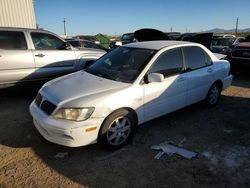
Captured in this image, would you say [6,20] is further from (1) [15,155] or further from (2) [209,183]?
(2) [209,183]

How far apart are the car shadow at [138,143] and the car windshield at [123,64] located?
1.12m

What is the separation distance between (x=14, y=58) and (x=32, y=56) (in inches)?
16.9

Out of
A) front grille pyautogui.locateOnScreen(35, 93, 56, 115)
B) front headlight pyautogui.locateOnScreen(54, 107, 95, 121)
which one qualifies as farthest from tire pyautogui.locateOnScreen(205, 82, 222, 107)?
front grille pyautogui.locateOnScreen(35, 93, 56, 115)

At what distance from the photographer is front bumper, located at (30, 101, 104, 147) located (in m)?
3.26

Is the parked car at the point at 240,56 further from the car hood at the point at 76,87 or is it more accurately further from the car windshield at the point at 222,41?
the car hood at the point at 76,87

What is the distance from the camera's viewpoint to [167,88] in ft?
14.0

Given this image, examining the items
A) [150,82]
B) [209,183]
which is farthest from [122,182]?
[150,82]

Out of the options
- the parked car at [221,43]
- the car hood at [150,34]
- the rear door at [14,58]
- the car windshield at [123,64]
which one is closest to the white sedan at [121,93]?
the car windshield at [123,64]

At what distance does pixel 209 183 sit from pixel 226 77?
11.7 feet

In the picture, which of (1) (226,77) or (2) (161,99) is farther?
(1) (226,77)

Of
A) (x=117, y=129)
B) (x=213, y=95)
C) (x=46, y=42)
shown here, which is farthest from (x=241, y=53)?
(x=117, y=129)

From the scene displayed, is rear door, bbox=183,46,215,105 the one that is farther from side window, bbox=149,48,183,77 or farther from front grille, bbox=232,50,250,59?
front grille, bbox=232,50,250,59

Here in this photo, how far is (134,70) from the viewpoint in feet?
13.3

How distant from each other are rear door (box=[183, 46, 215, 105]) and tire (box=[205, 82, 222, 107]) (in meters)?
0.20
